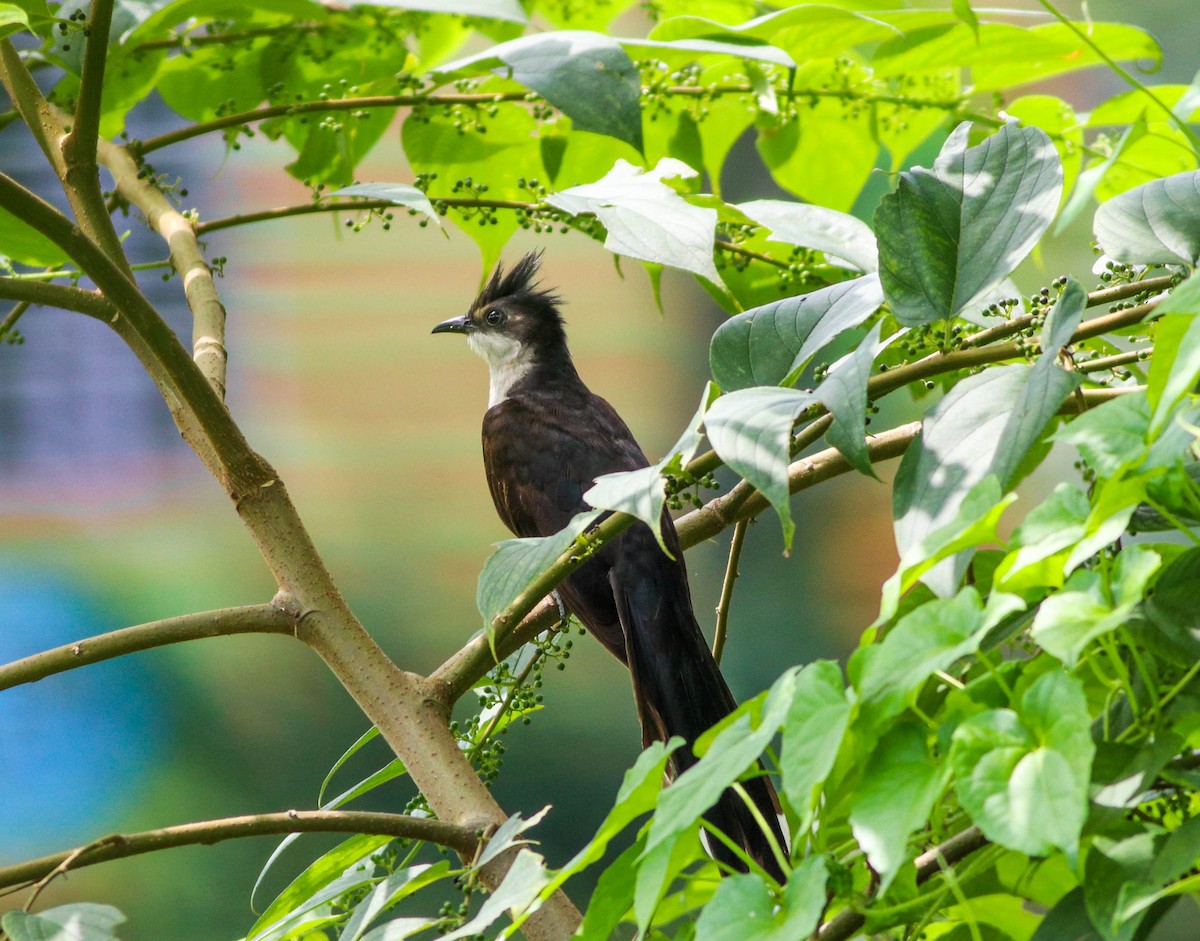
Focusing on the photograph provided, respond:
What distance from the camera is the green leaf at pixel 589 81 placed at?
2.19 feet

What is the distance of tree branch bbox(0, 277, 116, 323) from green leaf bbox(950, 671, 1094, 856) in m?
0.53

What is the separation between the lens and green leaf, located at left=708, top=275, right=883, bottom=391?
1.85 feet

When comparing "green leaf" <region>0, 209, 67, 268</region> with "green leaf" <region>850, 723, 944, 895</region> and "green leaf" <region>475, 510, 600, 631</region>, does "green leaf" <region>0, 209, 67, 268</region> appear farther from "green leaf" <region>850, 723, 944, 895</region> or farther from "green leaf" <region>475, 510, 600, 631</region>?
"green leaf" <region>850, 723, 944, 895</region>

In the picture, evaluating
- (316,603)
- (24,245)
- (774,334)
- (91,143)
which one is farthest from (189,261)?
(774,334)

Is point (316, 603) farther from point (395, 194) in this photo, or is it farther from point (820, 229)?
point (820, 229)

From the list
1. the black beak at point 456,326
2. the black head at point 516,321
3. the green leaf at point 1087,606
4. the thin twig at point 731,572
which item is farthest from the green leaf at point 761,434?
the black beak at point 456,326

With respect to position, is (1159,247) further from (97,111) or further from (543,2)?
(543,2)

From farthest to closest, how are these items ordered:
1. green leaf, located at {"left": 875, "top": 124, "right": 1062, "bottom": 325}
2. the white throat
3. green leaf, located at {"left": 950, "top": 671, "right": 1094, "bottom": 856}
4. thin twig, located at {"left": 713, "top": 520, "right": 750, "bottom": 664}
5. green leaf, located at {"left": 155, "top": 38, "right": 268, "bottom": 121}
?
the white throat → green leaf, located at {"left": 155, "top": 38, "right": 268, "bottom": 121} → thin twig, located at {"left": 713, "top": 520, "right": 750, "bottom": 664} → green leaf, located at {"left": 875, "top": 124, "right": 1062, "bottom": 325} → green leaf, located at {"left": 950, "top": 671, "right": 1094, "bottom": 856}

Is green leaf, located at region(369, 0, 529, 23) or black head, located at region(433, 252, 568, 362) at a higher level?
green leaf, located at region(369, 0, 529, 23)

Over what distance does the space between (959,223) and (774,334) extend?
0.10 meters

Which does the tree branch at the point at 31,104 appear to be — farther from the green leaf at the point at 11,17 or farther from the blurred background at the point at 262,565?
the blurred background at the point at 262,565

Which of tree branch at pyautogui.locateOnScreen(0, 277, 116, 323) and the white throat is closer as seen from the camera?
tree branch at pyautogui.locateOnScreen(0, 277, 116, 323)

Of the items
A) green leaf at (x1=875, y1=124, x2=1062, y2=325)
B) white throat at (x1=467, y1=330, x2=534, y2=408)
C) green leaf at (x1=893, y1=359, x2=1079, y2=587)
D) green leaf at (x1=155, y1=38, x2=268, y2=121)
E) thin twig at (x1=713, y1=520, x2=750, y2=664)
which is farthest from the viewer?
white throat at (x1=467, y1=330, x2=534, y2=408)

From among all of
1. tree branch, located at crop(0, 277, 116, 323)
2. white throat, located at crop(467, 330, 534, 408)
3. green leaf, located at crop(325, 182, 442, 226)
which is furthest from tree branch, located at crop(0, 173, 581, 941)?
white throat, located at crop(467, 330, 534, 408)
